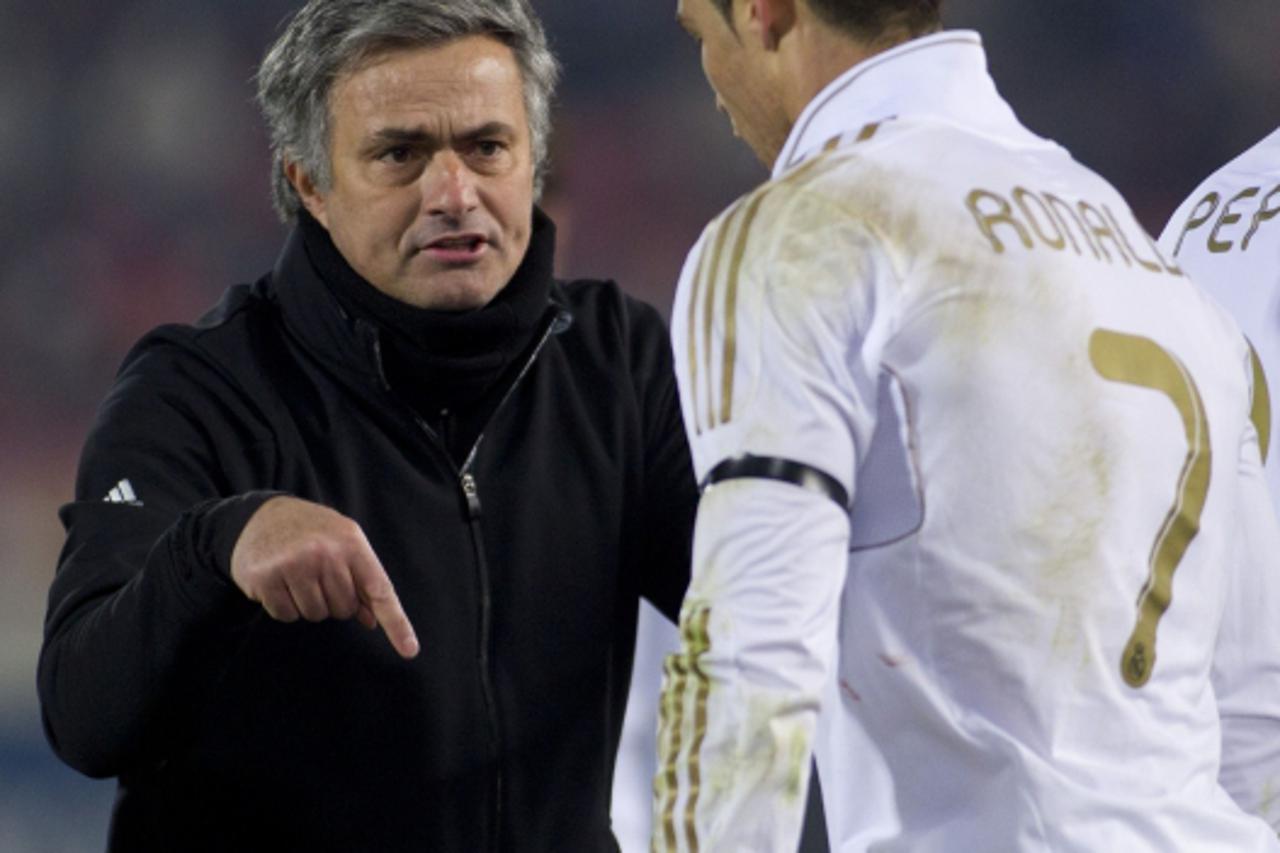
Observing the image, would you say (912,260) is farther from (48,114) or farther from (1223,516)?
(48,114)

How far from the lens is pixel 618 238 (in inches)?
208

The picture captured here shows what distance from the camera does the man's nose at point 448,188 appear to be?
1.59 meters

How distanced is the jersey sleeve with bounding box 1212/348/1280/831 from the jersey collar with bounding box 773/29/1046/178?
309 millimetres

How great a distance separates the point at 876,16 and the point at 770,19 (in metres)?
A: 0.07

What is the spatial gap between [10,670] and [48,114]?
142 cm

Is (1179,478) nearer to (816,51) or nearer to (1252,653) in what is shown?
(1252,653)

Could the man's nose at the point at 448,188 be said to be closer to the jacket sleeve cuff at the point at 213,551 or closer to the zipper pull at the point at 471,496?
the zipper pull at the point at 471,496

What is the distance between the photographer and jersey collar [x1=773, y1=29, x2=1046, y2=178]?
1234 millimetres

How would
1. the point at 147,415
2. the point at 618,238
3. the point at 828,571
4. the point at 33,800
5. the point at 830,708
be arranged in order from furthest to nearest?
the point at 618,238
the point at 33,800
the point at 147,415
the point at 830,708
the point at 828,571

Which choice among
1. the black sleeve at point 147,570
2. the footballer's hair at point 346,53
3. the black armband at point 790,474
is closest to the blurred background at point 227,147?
the footballer's hair at point 346,53

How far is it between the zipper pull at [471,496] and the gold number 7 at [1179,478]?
1.82 ft

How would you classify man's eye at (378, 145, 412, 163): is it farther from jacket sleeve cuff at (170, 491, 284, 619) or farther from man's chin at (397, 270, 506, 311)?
jacket sleeve cuff at (170, 491, 284, 619)

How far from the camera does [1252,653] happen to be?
1.37 metres

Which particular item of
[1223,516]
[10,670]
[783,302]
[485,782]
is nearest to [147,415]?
[485,782]
